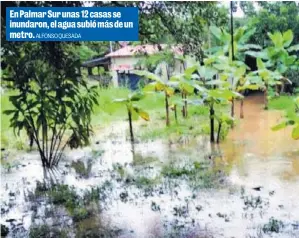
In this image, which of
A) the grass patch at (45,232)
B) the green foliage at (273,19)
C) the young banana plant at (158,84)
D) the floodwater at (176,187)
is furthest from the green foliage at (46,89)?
the green foliage at (273,19)

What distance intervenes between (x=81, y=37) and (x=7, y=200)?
1.60 meters

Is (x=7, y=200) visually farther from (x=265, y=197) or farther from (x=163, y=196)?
(x=265, y=197)

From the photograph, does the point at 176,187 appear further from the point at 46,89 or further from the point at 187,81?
the point at 187,81

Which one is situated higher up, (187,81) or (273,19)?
(273,19)

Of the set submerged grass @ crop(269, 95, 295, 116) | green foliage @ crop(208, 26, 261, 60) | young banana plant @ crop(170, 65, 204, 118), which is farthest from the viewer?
green foliage @ crop(208, 26, 261, 60)

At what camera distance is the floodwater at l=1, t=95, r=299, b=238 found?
9.32ft

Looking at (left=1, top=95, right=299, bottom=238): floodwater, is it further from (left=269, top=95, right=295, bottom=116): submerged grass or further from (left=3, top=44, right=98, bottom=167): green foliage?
(left=269, top=95, right=295, bottom=116): submerged grass

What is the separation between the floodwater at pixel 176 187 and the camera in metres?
2.84

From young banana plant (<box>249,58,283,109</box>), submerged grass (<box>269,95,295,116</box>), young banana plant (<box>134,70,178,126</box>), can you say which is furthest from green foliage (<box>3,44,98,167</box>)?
submerged grass (<box>269,95,295,116</box>)

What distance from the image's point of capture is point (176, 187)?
361cm

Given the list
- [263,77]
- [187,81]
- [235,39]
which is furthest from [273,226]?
[235,39]

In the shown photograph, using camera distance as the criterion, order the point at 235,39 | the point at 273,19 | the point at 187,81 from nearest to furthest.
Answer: the point at 187,81 → the point at 235,39 → the point at 273,19

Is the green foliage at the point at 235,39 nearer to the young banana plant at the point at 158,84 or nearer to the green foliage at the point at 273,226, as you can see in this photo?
the young banana plant at the point at 158,84

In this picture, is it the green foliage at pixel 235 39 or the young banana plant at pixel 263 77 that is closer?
the young banana plant at pixel 263 77
